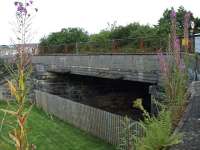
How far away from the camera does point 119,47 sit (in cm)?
2148

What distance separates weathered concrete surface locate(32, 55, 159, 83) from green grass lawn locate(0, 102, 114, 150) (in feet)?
9.62

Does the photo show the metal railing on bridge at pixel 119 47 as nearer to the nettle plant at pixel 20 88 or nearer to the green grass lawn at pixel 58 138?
the green grass lawn at pixel 58 138

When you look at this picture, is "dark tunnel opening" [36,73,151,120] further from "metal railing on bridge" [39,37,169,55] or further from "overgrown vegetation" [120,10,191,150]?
"overgrown vegetation" [120,10,191,150]

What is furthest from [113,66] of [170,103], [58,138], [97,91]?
[170,103]

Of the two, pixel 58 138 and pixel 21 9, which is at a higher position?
pixel 21 9

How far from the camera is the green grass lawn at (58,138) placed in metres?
16.6

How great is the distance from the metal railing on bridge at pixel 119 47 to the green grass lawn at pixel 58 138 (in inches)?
161

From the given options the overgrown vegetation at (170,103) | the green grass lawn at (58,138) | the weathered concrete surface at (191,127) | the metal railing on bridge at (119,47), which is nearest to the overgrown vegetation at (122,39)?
the metal railing on bridge at (119,47)

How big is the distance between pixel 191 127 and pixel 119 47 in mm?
16039

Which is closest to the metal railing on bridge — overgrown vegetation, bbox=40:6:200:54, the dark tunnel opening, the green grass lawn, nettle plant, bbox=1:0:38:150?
overgrown vegetation, bbox=40:6:200:54

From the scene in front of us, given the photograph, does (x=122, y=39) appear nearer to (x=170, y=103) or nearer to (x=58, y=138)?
(x=58, y=138)

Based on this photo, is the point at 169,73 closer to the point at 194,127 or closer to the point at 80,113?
the point at 194,127

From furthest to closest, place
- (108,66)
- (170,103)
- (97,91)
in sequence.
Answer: (97,91) < (108,66) < (170,103)

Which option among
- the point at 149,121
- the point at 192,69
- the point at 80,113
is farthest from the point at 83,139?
the point at 149,121
